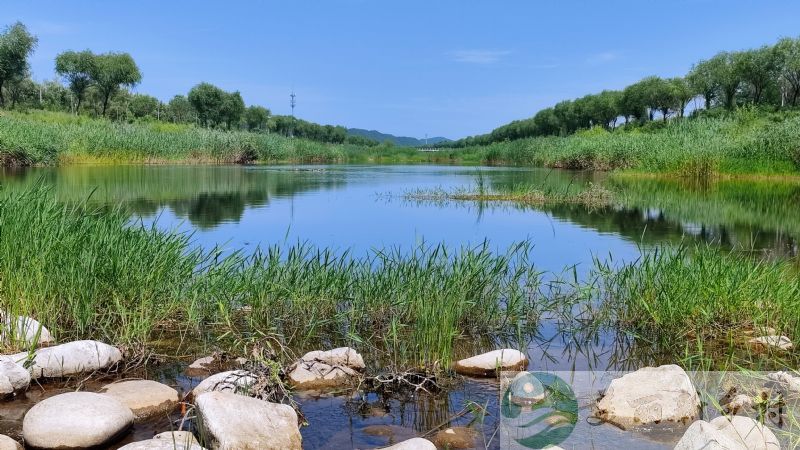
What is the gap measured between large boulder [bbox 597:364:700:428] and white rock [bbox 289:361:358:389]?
6.17ft

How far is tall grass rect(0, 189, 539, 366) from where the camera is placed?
5.39 meters

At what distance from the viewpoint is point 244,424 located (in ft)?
11.7

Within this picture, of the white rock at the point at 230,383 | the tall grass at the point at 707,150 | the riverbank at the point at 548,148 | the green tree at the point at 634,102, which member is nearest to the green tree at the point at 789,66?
the green tree at the point at 634,102

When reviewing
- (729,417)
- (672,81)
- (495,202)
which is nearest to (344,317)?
(729,417)

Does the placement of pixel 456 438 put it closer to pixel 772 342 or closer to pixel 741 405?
pixel 741 405

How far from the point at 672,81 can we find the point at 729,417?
280 feet

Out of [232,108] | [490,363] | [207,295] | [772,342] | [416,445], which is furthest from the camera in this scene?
[232,108]

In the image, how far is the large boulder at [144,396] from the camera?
423cm

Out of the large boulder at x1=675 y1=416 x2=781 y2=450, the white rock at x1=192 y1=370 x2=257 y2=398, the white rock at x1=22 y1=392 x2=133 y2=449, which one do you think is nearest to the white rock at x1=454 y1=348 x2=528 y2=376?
the white rock at x1=192 y1=370 x2=257 y2=398

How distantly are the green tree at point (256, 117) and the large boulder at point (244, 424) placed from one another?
101092 mm

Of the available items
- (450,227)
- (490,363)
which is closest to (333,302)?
(490,363)

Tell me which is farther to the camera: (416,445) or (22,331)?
(22,331)

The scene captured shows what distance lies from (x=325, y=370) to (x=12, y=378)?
2171 millimetres

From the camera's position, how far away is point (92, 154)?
37.3m
